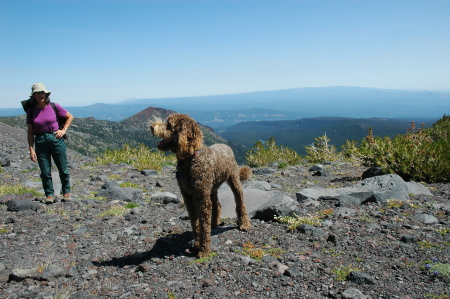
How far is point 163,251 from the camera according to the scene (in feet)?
19.6

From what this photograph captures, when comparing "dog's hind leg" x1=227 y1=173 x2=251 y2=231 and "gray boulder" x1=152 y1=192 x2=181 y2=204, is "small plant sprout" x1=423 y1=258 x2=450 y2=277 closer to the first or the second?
"dog's hind leg" x1=227 y1=173 x2=251 y2=231

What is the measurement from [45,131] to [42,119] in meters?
0.31

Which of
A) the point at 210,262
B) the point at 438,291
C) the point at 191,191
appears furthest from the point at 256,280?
the point at 438,291

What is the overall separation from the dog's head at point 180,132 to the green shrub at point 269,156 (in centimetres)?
1271

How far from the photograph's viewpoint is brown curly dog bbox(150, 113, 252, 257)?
5.26m

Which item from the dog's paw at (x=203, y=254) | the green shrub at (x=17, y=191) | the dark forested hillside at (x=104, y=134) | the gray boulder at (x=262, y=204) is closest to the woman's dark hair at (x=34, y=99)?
the green shrub at (x=17, y=191)

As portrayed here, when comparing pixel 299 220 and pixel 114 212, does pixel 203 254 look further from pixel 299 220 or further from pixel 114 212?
pixel 114 212

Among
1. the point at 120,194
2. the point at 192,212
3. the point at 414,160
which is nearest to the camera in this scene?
the point at 192,212

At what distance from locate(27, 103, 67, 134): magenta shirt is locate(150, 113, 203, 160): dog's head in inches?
169

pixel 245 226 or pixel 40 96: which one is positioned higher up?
pixel 40 96

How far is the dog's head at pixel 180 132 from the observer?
5207 millimetres

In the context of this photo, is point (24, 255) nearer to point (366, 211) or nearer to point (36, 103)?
point (36, 103)

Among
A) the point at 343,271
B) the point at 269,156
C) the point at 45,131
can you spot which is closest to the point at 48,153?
the point at 45,131

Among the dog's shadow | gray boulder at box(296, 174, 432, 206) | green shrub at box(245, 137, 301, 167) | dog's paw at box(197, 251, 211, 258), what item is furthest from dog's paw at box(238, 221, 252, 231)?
green shrub at box(245, 137, 301, 167)
